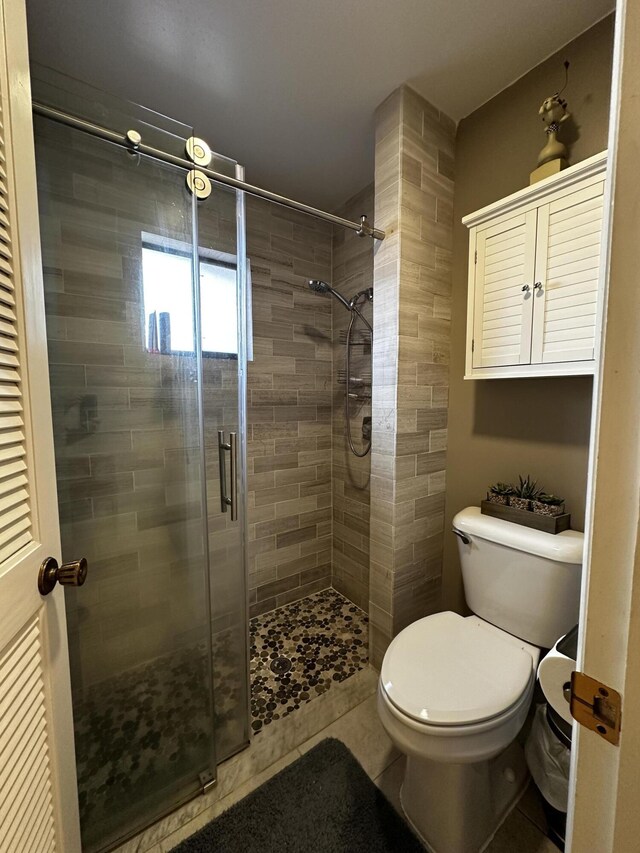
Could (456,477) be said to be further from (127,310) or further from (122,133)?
(122,133)

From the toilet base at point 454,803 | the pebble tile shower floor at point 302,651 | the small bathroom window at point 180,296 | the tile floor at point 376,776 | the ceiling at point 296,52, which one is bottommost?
the tile floor at point 376,776

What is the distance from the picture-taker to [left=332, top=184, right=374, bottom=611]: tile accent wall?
6.46ft

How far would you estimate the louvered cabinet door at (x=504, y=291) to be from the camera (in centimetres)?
119

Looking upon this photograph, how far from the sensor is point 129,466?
1158mm

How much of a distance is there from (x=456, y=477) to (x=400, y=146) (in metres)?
1.40

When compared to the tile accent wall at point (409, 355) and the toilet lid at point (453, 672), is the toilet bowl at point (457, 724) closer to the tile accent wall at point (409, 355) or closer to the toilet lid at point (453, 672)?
the toilet lid at point (453, 672)

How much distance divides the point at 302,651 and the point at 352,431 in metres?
1.20

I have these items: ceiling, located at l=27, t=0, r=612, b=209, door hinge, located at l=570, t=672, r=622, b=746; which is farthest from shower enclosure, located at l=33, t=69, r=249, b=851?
door hinge, located at l=570, t=672, r=622, b=746

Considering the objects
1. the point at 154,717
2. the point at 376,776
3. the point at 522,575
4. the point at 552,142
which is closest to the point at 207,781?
the point at 154,717

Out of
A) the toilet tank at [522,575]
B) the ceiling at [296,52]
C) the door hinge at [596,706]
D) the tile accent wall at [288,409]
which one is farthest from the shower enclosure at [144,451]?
the door hinge at [596,706]

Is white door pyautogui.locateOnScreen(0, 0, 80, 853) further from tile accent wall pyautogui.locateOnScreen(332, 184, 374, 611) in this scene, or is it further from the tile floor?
tile accent wall pyautogui.locateOnScreen(332, 184, 374, 611)

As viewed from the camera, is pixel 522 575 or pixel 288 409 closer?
pixel 522 575

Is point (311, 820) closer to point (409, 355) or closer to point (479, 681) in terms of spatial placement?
point (479, 681)

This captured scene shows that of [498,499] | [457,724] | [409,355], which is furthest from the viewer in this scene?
[409,355]
